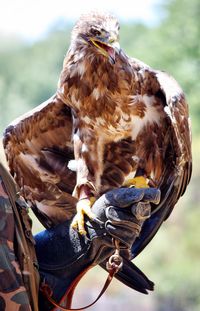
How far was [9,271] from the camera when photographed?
440 centimetres

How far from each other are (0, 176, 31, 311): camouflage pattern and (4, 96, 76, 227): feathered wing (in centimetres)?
209

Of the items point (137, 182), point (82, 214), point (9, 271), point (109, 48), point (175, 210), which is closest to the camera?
point (9, 271)

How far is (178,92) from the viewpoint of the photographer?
6.38m

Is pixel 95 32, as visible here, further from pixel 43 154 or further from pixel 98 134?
pixel 43 154

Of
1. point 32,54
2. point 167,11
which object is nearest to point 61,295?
point 167,11

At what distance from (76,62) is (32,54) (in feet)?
120

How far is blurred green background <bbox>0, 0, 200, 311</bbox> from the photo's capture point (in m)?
24.7

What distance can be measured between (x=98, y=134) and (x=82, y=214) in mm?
1093

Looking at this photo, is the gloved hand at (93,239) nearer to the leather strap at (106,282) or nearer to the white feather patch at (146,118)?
the leather strap at (106,282)

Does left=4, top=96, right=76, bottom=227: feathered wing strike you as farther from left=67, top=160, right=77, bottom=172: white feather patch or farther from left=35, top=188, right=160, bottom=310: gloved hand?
left=35, top=188, right=160, bottom=310: gloved hand

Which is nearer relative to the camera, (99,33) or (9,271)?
(9,271)

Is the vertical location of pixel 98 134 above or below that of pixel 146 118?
below

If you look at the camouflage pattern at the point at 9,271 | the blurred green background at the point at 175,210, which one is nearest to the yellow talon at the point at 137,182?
the camouflage pattern at the point at 9,271

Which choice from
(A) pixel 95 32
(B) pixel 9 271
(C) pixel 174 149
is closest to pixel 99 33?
(A) pixel 95 32
